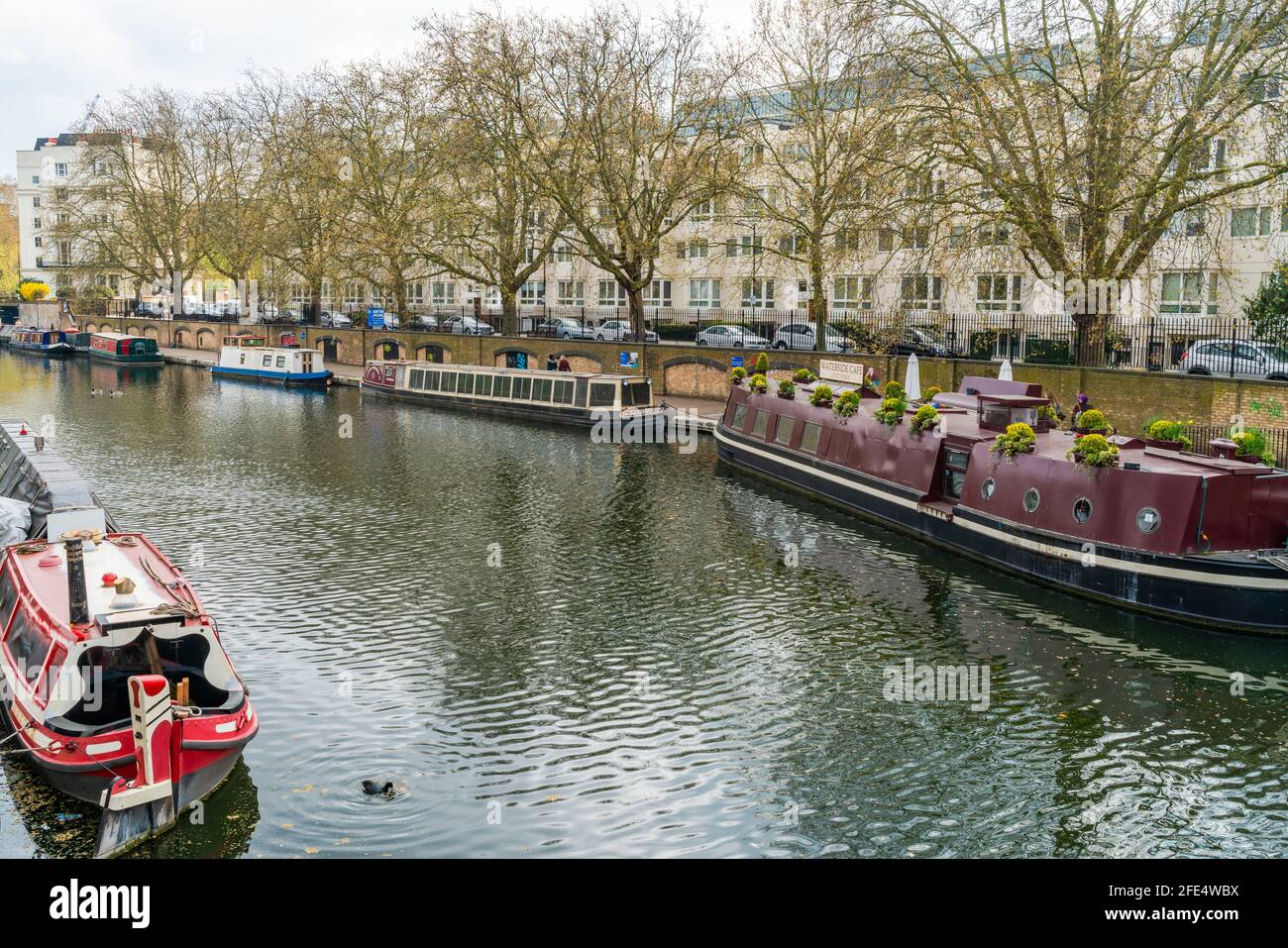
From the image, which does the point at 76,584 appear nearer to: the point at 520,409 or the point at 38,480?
the point at 38,480

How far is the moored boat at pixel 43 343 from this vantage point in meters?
83.4

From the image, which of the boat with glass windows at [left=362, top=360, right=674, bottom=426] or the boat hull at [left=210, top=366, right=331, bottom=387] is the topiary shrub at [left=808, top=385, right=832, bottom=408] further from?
the boat hull at [left=210, top=366, right=331, bottom=387]

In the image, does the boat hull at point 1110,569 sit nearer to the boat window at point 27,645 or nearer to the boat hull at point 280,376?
the boat window at point 27,645

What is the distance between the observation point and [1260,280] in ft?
148

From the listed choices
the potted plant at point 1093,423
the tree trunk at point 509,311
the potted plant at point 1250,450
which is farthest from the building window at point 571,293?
the potted plant at point 1250,450

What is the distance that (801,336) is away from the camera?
167 feet

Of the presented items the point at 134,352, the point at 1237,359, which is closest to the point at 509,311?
the point at 134,352

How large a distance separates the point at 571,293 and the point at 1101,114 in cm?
4848

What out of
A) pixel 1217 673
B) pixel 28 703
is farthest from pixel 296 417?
pixel 1217 673

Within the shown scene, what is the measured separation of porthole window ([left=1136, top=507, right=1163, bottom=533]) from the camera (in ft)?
61.6

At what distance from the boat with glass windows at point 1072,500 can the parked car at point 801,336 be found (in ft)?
64.6

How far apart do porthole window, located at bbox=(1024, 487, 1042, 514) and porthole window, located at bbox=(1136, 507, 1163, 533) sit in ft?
7.42

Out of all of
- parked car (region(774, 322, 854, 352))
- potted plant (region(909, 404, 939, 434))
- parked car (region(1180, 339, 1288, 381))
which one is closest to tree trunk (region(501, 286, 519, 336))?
parked car (region(774, 322, 854, 352))

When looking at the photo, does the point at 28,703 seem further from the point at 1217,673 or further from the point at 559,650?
the point at 1217,673
